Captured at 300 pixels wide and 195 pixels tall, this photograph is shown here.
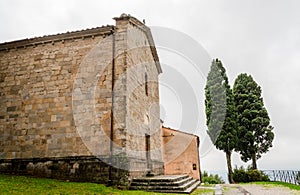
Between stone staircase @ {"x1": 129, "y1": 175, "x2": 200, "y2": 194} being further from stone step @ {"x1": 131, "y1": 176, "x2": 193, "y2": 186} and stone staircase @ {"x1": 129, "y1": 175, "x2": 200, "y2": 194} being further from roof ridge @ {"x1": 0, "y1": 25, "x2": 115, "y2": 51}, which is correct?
roof ridge @ {"x1": 0, "y1": 25, "x2": 115, "y2": 51}

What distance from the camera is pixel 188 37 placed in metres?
14.4

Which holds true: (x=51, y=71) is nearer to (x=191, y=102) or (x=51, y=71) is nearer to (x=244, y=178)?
(x=191, y=102)

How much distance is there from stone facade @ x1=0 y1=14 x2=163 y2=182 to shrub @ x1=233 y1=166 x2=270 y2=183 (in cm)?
847

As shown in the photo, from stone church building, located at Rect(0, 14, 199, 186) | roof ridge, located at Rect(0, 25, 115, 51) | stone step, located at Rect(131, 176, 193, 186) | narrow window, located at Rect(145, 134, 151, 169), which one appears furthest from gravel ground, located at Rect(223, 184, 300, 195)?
roof ridge, located at Rect(0, 25, 115, 51)

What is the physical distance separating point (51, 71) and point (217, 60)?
49.4 feet

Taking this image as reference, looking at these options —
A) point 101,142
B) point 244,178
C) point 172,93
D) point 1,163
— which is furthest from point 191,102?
point 1,163

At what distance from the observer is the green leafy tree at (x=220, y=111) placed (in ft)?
61.3

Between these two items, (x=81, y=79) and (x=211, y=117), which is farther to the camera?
(x=211, y=117)

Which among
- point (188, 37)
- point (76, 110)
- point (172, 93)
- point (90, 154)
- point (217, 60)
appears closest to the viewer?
point (90, 154)

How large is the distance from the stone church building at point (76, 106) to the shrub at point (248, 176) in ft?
27.6

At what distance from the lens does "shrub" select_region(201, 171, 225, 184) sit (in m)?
20.9

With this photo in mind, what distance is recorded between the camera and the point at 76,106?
10586mm

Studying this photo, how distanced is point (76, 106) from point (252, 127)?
48.5 ft

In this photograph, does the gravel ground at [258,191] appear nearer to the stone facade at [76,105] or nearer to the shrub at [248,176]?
the stone facade at [76,105]
